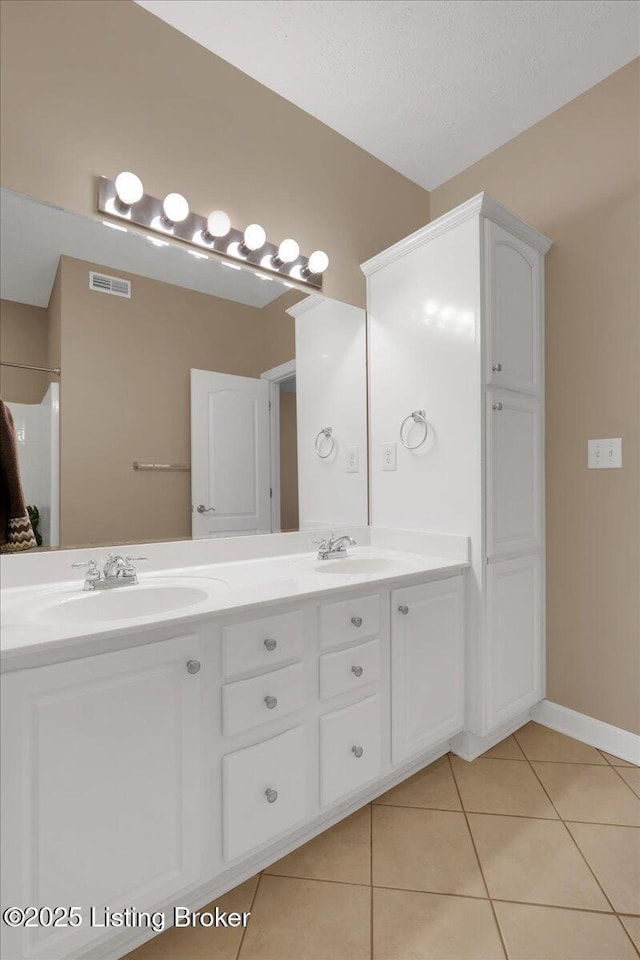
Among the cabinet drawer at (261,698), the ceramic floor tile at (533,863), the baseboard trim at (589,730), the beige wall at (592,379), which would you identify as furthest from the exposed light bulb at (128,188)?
the baseboard trim at (589,730)

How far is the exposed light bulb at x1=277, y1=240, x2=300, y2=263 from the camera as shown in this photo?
1910 millimetres

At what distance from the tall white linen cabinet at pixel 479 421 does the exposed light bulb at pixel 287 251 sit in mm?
Result: 445

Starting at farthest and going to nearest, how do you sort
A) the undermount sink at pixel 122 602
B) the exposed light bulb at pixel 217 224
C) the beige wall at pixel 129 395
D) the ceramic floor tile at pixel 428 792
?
the exposed light bulb at pixel 217 224
the ceramic floor tile at pixel 428 792
the beige wall at pixel 129 395
the undermount sink at pixel 122 602

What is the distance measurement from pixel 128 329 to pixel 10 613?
0.95 meters

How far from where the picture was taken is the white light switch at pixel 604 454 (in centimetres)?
185

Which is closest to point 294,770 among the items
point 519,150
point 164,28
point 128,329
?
point 128,329

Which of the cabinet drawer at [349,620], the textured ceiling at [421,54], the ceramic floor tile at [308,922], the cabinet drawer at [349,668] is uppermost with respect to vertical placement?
the textured ceiling at [421,54]

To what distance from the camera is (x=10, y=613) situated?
113 cm

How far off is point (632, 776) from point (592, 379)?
4.93 feet

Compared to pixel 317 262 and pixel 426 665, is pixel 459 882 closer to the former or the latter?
pixel 426 665

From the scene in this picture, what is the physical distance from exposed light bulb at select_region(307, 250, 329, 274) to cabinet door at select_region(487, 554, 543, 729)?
141 cm

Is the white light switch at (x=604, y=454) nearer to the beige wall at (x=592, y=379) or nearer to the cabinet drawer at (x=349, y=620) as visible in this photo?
the beige wall at (x=592, y=379)

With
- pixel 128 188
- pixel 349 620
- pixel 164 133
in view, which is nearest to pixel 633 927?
pixel 349 620

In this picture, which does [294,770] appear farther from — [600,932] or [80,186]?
[80,186]
